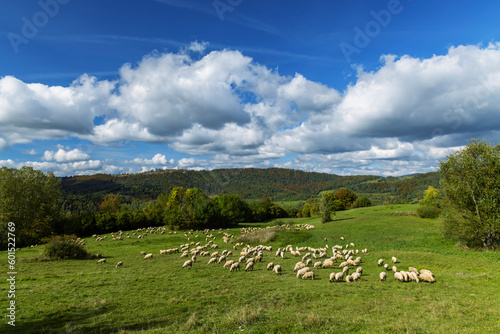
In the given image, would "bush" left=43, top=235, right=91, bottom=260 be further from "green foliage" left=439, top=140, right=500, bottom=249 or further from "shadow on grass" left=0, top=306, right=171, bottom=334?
"green foliage" left=439, top=140, right=500, bottom=249

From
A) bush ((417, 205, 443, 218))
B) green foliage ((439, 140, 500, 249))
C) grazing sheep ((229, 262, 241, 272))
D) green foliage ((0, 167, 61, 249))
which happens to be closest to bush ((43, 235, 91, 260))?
grazing sheep ((229, 262, 241, 272))

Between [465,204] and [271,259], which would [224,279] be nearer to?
[271,259]

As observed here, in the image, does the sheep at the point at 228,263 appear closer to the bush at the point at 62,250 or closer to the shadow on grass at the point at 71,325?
the shadow on grass at the point at 71,325

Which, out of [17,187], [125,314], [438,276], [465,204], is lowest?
[438,276]

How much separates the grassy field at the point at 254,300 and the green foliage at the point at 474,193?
2.68 m

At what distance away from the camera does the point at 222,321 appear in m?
9.80

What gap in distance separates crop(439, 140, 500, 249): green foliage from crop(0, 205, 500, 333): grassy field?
2682 millimetres

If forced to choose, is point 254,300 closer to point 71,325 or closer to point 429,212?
point 71,325

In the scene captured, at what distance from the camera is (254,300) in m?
13.1

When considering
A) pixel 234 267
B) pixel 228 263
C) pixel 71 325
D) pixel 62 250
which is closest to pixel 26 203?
pixel 62 250

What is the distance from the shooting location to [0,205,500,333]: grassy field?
372 inches

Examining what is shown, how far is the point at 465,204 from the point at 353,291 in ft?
68.2

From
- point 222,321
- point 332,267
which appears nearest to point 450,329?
point 222,321

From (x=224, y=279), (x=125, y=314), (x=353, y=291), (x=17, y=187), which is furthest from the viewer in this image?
(x=17, y=187)
